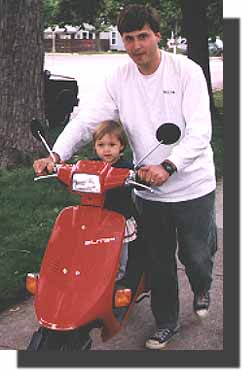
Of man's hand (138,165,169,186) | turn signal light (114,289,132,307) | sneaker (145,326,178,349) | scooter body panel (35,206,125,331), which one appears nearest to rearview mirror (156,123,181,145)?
man's hand (138,165,169,186)

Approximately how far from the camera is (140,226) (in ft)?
11.4

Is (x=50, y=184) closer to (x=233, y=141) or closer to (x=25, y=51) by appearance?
(x=25, y=51)

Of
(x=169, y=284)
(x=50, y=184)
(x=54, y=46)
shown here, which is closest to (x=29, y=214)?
(x=50, y=184)

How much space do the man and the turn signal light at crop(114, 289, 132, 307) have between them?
0.48 meters

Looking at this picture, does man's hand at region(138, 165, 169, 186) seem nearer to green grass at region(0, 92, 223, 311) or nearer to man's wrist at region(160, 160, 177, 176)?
man's wrist at region(160, 160, 177, 176)

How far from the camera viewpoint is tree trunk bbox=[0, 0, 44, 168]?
283 inches

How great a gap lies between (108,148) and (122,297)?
0.71 meters

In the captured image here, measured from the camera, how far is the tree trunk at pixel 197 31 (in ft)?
44.2

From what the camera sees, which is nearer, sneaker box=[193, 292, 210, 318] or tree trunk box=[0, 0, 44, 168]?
sneaker box=[193, 292, 210, 318]

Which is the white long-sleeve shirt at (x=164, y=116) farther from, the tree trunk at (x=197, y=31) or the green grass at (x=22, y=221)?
the tree trunk at (x=197, y=31)

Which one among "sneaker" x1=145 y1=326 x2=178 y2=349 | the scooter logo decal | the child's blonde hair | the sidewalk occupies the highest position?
the child's blonde hair

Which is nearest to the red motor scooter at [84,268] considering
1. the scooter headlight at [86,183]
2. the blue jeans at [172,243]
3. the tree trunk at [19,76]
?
the scooter headlight at [86,183]

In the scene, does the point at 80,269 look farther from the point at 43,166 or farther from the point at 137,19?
the point at 137,19

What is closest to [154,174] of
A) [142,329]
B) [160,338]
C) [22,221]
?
[160,338]
